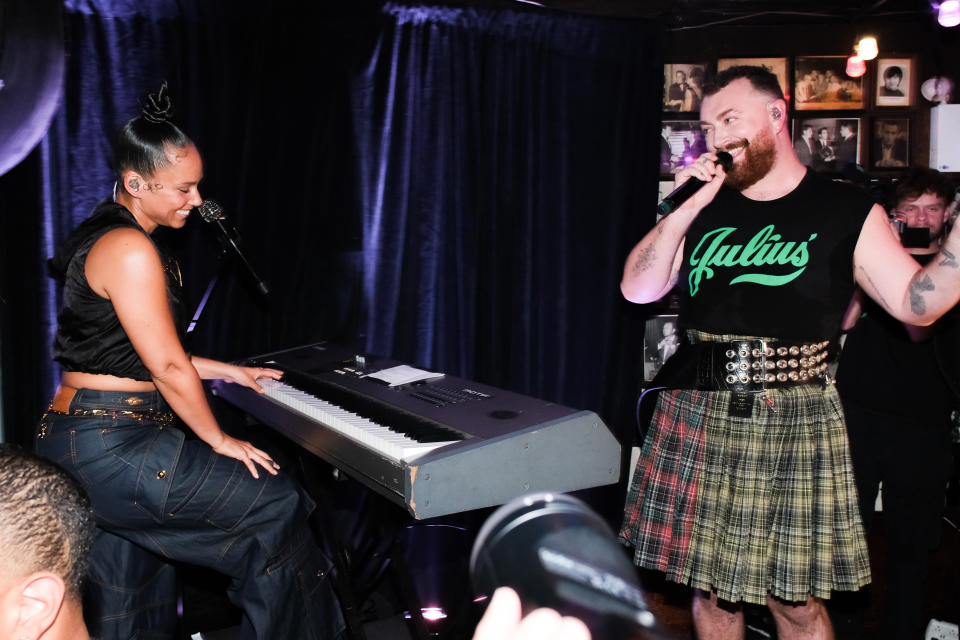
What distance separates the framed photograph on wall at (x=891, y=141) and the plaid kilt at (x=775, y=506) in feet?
6.79

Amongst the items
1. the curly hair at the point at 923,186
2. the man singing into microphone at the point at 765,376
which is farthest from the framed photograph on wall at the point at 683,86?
the man singing into microphone at the point at 765,376

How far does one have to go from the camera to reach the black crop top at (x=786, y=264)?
6.70 feet

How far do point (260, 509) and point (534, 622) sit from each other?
1788 millimetres

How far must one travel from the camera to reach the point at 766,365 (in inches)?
80.7

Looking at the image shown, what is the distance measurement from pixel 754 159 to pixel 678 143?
1691 mm

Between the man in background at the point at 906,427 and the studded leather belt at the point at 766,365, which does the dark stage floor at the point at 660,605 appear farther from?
the studded leather belt at the point at 766,365

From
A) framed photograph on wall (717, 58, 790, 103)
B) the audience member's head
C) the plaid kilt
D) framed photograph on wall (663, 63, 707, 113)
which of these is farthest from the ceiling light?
the audience member's head

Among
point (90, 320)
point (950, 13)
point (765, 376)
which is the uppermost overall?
point (950, 13)

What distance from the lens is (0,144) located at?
6.41 feet

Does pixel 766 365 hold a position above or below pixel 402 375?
above

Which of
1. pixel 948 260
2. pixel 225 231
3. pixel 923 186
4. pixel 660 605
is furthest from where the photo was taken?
pixel 660 605

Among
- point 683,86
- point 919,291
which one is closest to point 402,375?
point 919,291

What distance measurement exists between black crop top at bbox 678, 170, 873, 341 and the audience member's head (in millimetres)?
1650

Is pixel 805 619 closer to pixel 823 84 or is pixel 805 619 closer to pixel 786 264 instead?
pixel 786 264
